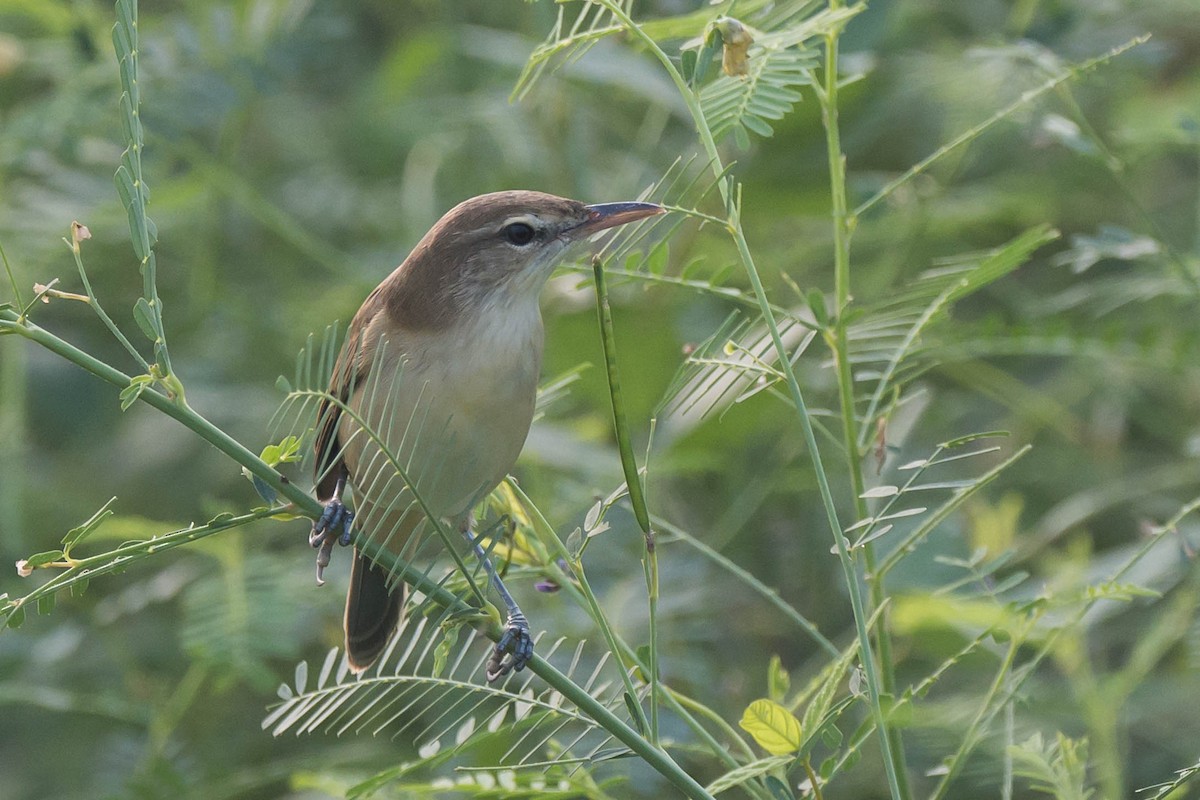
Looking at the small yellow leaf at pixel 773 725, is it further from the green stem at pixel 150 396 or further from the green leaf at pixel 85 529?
the green leaf at pixel 85 529

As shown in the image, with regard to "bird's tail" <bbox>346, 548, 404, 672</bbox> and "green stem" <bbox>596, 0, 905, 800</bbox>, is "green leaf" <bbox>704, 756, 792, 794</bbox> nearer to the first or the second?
"green stem" <bbox>596, 0, 905, 800</bbox>

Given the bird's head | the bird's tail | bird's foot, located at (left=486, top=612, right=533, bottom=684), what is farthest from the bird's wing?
bird's foot, located at (left=486, top=612, right=533, bottom=684)

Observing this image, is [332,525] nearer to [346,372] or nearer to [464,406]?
[464,406]

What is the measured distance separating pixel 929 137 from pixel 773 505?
Answer: 1462 mm

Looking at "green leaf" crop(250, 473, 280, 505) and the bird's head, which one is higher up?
"green leaf" crop(250, 473, 280, 505)

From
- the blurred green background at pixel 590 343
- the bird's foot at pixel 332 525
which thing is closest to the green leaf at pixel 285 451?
the bird's foot at pixel 332 525

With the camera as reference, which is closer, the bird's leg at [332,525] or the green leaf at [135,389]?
the green leaf at [135,389]

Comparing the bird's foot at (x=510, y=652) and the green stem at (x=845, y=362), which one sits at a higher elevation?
the green stem at (x=845, y=362)

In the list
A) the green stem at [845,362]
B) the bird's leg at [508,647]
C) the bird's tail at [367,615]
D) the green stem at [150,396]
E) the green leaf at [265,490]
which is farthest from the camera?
the bird's tail at [367,615]

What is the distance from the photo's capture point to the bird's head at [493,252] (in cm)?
270

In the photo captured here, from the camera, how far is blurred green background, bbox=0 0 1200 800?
3467mm

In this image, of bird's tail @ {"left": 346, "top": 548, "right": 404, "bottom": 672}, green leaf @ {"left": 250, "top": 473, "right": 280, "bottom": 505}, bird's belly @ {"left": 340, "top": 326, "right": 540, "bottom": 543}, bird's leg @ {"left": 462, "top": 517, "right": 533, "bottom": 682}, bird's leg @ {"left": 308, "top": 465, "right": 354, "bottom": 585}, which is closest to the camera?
green leaf @ {"left": 250, "top": 473, "right": 280, "bottom": 505}

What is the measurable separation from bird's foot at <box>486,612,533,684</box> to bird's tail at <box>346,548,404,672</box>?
700 millimetres

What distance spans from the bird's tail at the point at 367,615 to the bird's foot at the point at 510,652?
70cm
